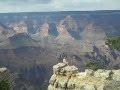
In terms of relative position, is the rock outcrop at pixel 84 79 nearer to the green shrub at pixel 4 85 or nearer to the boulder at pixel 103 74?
the boulder at pixel 103 74

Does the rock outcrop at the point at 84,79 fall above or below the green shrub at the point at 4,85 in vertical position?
above

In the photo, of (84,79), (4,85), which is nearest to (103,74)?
(84,79)

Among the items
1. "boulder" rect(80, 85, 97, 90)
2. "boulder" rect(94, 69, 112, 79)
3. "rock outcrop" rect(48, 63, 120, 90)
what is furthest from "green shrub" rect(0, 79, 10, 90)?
"boulder" rect(94, 69, 112, 79)

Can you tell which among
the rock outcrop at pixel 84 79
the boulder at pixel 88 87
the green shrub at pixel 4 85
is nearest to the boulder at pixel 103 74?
the rock outcrop at pixel 84 79

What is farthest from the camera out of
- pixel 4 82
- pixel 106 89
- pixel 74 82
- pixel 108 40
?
pixel 108 40

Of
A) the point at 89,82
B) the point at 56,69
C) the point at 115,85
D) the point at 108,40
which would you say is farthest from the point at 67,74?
the point at 108,40

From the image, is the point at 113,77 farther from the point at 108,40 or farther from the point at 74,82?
the point at 108,40

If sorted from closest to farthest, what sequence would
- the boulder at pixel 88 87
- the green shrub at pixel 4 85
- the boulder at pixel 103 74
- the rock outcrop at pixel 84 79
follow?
the rock outcrop at pixel 84 79
the boulder at pixel 88 87
the boulder at pixel 103 74
the green shrub at pixel 4 85

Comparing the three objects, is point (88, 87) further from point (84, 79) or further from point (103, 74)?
point (103, 74)
